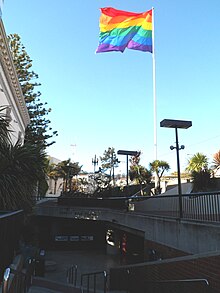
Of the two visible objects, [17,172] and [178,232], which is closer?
[178,232]

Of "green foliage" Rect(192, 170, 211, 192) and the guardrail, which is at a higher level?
"green foliage" Rect(192, 170, 211, 192)

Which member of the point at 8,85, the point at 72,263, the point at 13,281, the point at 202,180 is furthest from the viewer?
the point at 8,85

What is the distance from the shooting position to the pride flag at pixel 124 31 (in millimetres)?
21609

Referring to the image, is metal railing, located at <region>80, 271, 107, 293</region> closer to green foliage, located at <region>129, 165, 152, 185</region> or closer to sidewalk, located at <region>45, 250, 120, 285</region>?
sidewalk, located at <region>45, 250, 120, 285</region>

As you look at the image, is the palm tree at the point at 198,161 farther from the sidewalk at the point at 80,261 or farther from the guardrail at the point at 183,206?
the sidewalk at the point at 80,261

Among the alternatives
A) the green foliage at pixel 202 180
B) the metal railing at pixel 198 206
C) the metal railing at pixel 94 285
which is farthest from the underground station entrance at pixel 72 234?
the metal railing at pixel 198 206

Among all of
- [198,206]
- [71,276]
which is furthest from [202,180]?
[71,276]

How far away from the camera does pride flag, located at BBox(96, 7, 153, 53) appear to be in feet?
70.9

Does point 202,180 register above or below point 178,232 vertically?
above

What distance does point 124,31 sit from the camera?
21906mm

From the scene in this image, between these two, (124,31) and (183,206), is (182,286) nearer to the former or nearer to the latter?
(183,206)

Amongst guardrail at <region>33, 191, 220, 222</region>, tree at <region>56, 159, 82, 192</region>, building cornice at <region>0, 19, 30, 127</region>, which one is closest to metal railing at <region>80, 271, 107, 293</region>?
guardrail at <region>33, 191, 220, 222</region>

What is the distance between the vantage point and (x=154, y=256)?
994 centimetres

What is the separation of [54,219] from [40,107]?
685 inches
